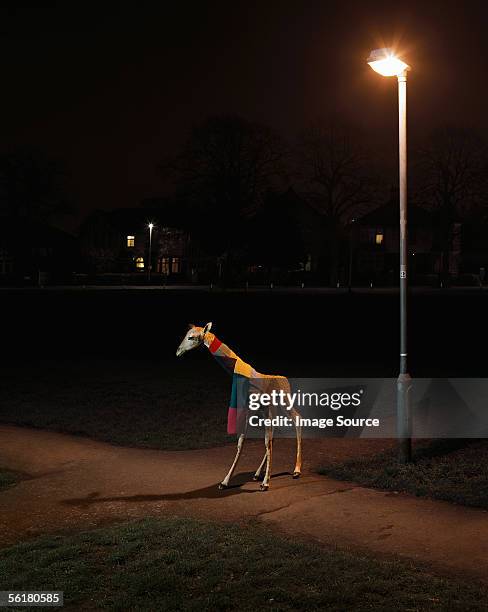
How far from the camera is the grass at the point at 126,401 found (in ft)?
41.2

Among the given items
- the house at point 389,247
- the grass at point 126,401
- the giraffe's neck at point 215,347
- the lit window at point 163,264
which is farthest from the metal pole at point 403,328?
the lit window at point 163,264

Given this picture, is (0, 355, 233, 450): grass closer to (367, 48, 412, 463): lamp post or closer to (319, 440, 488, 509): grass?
(319, 440, 488, 509): grass

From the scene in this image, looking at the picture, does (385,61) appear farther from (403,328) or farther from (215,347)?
(215,347)

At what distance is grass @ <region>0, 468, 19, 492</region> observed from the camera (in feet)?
30.3

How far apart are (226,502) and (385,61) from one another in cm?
557

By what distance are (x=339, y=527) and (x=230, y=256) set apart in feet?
234

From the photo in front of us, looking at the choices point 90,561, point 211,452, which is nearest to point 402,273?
point 211,452

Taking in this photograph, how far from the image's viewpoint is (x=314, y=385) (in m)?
17.0

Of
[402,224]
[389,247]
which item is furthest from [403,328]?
[389,247]

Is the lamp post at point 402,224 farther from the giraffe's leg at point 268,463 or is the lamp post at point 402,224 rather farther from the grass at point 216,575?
the grass at point 216,575

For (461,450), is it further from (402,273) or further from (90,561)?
(90,561)

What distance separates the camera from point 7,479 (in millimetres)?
9508

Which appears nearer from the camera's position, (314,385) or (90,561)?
(90,561)

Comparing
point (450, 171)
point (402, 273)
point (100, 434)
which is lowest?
point (100, 434)
